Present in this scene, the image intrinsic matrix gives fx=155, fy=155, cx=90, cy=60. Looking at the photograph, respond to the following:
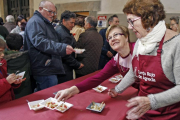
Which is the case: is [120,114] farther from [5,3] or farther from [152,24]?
[5,3]

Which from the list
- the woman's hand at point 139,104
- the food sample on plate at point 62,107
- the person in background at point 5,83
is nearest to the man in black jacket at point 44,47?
the person in background at point 5,83

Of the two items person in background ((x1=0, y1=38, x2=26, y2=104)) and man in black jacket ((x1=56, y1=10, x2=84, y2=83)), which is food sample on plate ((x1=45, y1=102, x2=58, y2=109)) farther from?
man in black jacket ((x1=56, y1=10, x2=84, y2=83))

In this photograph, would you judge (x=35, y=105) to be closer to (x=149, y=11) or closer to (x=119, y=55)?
(x=119, y=55)

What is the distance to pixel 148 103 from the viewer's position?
3.21ft

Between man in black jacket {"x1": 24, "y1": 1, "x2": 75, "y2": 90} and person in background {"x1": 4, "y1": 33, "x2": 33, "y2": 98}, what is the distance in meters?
0.12

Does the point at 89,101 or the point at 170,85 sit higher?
the point at 170,85

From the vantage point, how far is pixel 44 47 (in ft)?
6.91

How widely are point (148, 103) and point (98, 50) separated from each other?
226 centimetres

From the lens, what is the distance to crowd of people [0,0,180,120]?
99 cm

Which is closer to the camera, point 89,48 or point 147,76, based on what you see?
point 147,76

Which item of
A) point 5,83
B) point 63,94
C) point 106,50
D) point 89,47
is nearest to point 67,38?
point 89,47

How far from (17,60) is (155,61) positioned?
1.72m

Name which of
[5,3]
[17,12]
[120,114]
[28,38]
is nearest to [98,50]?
[28,38]

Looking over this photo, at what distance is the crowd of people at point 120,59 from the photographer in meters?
0.99
